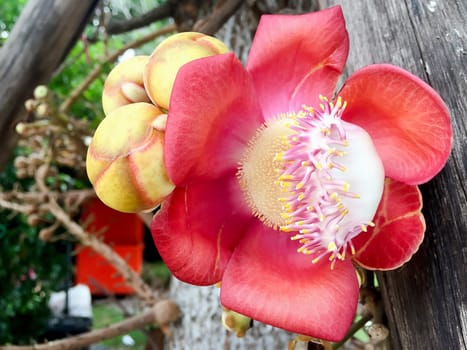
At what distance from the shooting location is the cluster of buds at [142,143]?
0.31 meters

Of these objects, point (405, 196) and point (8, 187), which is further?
point (8, 187)

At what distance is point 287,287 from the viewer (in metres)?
0.31

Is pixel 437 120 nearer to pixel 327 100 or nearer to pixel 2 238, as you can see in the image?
pixel 327 100

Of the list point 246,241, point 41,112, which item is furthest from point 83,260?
point 246,241

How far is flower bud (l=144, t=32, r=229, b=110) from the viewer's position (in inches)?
13.2

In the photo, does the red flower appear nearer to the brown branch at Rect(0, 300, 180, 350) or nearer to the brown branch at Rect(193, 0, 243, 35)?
the brown branch at Rect(193, 0, 243, 35)

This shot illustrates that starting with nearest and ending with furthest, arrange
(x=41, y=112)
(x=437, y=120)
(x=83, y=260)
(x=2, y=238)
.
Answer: (x=437, y=120) → (x=41, y=112) → (x=2, y=238) → (x=83, y=260)

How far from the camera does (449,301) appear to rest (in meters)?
0.30

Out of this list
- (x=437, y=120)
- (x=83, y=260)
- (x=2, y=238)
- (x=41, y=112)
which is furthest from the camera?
(x=83, y=260)

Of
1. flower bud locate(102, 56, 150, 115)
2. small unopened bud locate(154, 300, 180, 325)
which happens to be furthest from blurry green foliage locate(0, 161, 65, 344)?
flower bud locate(102, 56, 150, 115)

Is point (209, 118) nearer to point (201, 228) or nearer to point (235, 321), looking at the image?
point (201, 228)

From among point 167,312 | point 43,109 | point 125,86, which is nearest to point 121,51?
→ point 43,109

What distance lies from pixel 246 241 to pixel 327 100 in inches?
4.0

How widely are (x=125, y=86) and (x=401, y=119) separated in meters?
0.19
